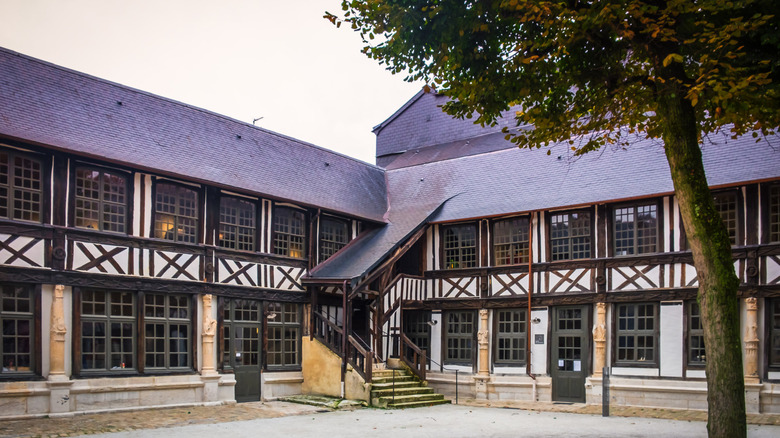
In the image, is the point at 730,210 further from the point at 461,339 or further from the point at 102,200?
the point at 102,200

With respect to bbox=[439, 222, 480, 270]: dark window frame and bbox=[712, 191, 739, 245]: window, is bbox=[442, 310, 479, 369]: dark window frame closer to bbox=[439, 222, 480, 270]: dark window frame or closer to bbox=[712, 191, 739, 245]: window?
bbox=[439, 222, 480, 270]: dark window frame

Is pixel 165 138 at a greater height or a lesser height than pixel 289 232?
greater

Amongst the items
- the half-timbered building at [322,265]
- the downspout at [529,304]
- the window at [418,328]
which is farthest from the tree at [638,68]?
Answer: the window at [418,328]

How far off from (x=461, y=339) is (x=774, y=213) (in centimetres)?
802

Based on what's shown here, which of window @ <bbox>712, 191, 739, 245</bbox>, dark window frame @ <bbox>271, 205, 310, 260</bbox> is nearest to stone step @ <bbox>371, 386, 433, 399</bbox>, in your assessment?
dark window frame @ <bbox>271, 205, 310, 260</bbox>

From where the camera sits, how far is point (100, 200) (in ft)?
46.4

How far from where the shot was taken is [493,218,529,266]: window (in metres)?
18.5

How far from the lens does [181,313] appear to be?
50.7 ft

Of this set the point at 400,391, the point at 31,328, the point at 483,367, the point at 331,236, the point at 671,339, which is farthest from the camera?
the point at 331,236

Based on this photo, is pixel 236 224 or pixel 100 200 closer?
pixel 100 200

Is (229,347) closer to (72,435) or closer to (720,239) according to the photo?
(72,435)

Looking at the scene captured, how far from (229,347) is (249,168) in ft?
13.8

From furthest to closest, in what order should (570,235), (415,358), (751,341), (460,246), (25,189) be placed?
1. (460,246)
2. (415,358)
3. (570,235)
4. (751,341)
5. (25,189)

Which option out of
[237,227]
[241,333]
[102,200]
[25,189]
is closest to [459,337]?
[241,333]
